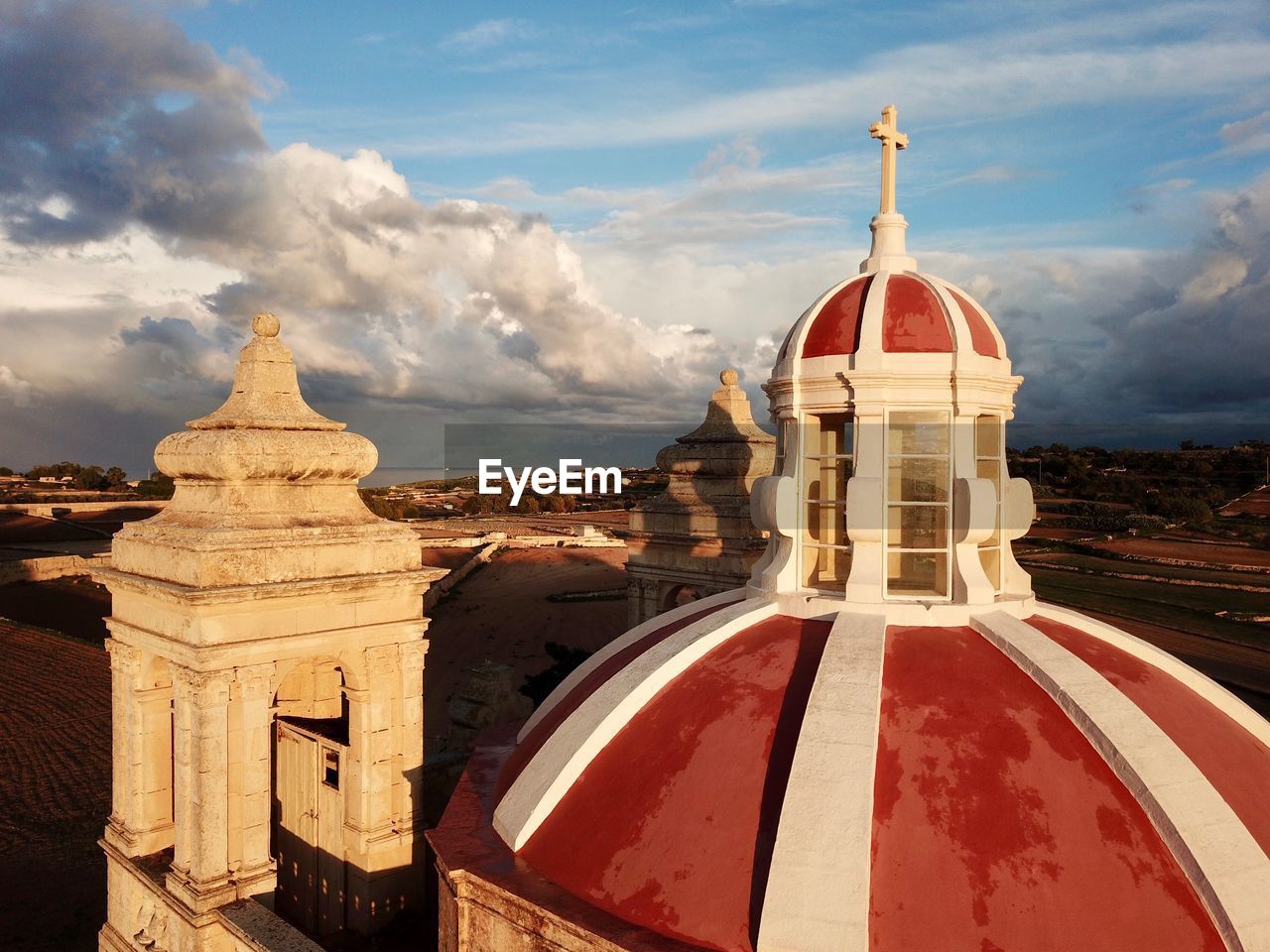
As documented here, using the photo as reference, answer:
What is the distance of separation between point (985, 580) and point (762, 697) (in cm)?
245

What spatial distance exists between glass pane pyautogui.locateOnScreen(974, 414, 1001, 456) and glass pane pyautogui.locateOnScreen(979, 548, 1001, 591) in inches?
38.4

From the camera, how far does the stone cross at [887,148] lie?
9.91 metres

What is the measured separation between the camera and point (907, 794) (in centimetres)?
655

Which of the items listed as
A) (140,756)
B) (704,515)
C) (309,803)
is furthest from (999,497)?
(140,756)

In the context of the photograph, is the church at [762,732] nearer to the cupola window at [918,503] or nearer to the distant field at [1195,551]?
the cupola window at [918,503]

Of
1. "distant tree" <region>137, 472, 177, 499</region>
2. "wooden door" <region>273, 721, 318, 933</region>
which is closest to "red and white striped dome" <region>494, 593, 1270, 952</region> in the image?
"wooden door" <region>273, 721, 318, 933</region>

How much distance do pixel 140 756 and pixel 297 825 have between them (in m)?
2.19

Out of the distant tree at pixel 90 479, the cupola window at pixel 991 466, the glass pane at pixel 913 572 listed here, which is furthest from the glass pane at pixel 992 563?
the distant tree at pixel 90 479

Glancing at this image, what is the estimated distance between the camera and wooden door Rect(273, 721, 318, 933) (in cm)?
1148

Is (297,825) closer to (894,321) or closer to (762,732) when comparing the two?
(762,732)

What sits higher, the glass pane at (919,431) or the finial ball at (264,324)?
the finial ball at (264,324)

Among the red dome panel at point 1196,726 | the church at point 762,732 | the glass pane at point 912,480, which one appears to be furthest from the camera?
the glass pane at point 912,480

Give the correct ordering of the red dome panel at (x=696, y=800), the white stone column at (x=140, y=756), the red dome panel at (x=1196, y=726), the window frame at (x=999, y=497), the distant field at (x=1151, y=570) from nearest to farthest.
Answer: the red dome panel at (x=696, y=800)
the red dome panel at (x=1196, y=726)
the window frame at (x=999, y=497)
the white stone column at (x=140, y=756)
the distant field at (x=1151, y=570)

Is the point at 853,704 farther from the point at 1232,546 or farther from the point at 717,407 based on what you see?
the point at 1232,546
